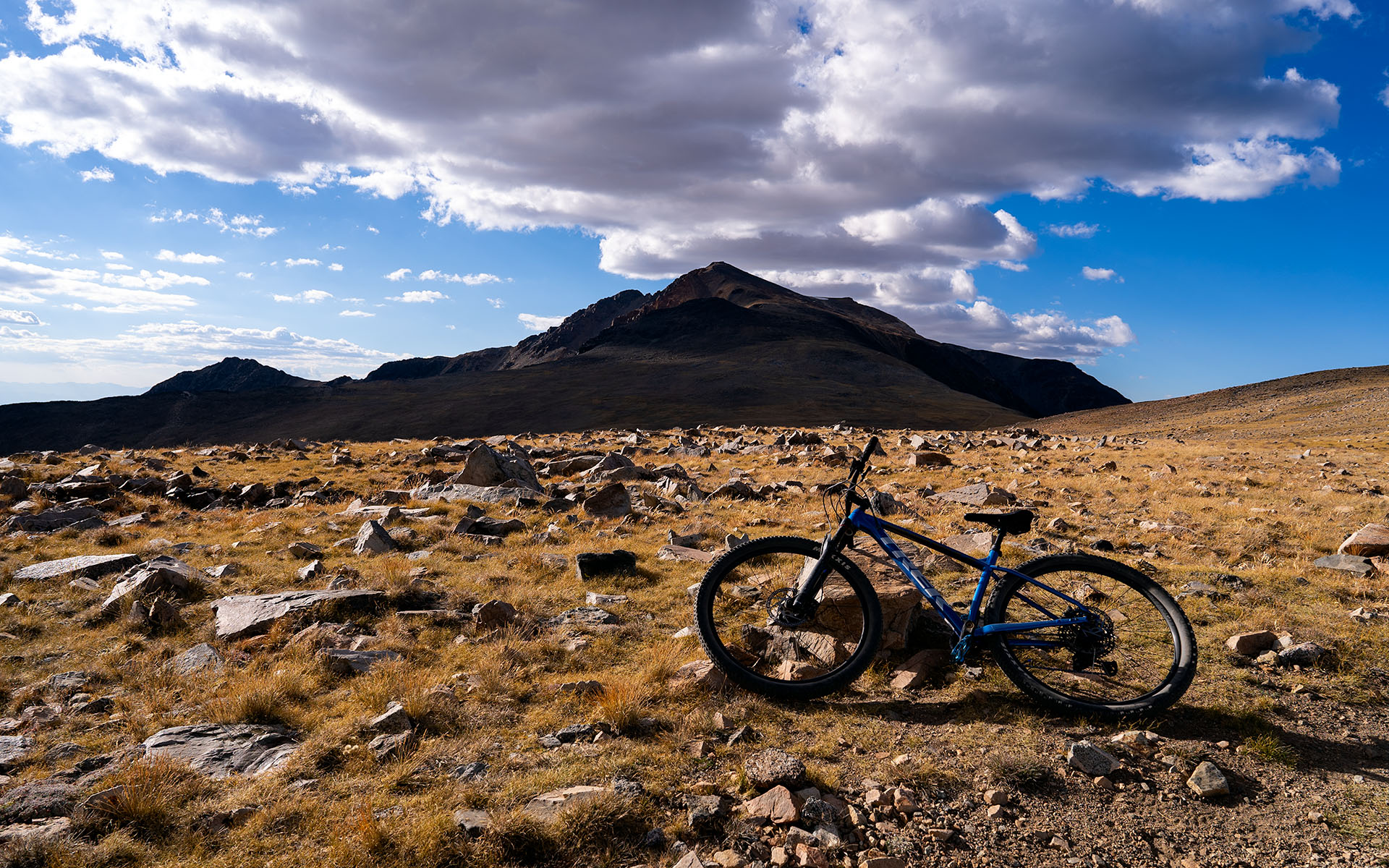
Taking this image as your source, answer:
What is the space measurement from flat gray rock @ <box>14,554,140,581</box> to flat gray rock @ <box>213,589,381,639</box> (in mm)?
2601

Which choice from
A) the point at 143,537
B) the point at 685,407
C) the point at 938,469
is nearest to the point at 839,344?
the point at 685,407

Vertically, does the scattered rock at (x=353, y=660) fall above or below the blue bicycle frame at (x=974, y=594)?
below

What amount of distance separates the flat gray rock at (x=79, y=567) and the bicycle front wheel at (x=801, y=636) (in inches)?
342

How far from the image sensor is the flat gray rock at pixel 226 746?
451cm

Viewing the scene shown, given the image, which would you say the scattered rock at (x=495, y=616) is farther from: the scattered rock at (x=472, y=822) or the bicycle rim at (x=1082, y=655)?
the bicycle rim at (x=1082, y=655)

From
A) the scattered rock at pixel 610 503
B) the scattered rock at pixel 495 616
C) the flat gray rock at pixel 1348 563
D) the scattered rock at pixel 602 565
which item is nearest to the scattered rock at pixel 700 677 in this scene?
the scattered rock at pixel 495 616

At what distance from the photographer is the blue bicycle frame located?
5.16 metres

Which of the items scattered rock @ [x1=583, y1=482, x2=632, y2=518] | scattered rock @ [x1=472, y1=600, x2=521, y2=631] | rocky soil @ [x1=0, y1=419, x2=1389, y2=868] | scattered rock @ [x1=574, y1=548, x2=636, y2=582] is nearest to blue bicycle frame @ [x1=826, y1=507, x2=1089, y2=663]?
rocky soil @ [x1=0, y1=419, x2=1389, y2=868]

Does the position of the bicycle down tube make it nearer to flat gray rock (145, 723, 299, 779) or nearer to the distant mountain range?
flat gray rock (145, 723, 299, 779)

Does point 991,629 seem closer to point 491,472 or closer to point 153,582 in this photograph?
point 153,582

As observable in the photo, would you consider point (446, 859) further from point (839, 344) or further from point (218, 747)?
point (839, 344)

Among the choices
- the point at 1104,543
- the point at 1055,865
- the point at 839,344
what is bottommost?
the point at 1055,865

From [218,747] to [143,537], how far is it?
370 inches

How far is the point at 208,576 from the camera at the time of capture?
29.3 ft
